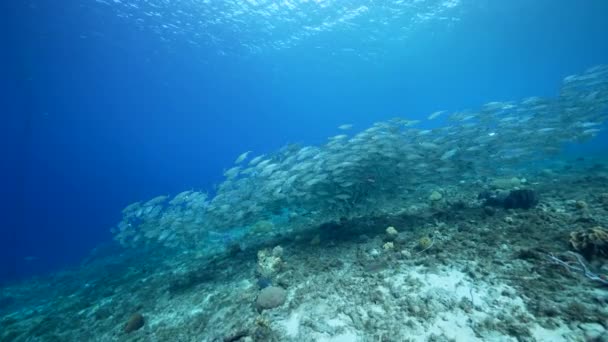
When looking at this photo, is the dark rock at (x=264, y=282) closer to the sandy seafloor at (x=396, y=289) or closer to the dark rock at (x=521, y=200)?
the sandy seafloor at (x=396, y=289)

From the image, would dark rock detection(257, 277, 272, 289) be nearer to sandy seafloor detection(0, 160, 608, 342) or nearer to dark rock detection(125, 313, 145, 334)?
sandy seafloor detection(0, 160, 608, 342)

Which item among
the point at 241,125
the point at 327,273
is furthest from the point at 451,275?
the point at 241,125

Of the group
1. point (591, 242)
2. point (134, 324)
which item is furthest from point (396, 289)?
point (134, 324)

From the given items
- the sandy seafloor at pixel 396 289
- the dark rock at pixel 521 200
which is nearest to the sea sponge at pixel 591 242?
the sandy seafloor at pixel 396 289

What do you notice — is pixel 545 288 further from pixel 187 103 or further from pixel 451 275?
pixel 187 103

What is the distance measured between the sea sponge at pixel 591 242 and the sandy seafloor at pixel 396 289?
0.12 meters

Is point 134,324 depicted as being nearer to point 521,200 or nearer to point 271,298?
point 271,298

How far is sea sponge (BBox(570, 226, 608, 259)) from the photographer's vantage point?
4.85 metres

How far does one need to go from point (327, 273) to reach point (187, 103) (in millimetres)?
70827

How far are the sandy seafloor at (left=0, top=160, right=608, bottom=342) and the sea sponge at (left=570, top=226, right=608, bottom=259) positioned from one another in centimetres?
12

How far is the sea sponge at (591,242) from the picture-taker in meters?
4.85

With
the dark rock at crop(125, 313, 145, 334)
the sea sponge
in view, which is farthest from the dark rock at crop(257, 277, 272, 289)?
the sea sponge

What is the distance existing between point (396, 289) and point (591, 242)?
12.2 ft

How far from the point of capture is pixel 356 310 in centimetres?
507
